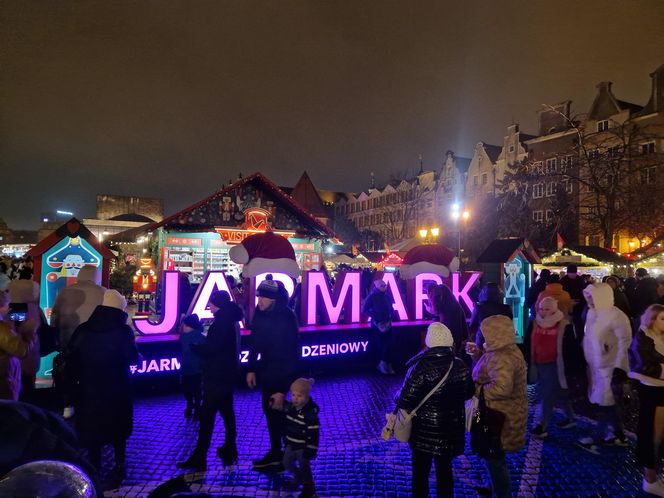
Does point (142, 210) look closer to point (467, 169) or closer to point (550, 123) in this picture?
point (467, 169)

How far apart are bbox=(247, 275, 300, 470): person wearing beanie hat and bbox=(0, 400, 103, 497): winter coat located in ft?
9.08

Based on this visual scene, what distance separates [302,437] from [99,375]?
2.04 m

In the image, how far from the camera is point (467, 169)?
172ft

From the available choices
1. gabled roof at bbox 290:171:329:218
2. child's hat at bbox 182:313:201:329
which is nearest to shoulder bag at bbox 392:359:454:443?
child's hat at bbox 182:313:201:329

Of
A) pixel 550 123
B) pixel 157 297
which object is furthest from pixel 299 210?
pixel 550 123

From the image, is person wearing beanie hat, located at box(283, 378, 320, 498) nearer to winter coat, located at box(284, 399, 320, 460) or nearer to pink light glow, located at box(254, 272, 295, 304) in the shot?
winter coat, located at box(284, 399, 320, 460)

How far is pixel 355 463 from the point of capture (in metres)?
4.98

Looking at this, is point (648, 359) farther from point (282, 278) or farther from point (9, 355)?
point (9, 355)

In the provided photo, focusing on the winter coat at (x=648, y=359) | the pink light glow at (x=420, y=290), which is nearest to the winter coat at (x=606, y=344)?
the winter coat at (x=648, y=359)

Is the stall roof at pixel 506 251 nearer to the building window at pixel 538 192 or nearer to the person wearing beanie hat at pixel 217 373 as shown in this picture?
the person wearing beanie hat at pixel 217 373

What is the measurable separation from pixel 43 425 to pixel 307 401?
8.37ft

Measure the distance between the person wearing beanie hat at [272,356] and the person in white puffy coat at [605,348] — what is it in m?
3.62

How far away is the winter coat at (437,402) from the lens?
3617 millimetres

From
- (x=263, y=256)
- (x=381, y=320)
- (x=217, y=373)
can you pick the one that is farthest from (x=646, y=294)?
(x=217, y=373)
